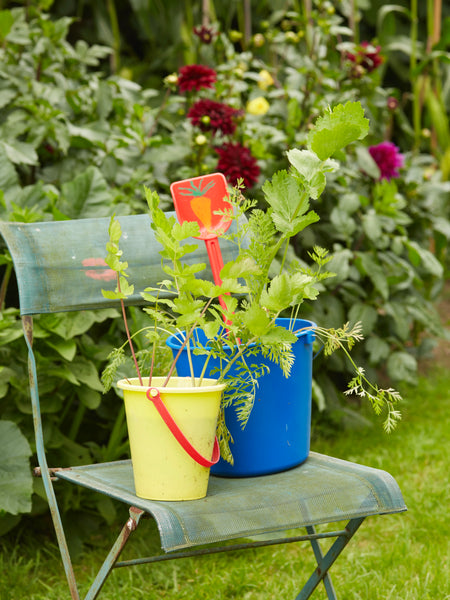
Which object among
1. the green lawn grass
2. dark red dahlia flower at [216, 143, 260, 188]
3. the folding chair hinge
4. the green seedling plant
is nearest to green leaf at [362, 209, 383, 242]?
dark red dahlia flower at [216, 143, 260, 188]

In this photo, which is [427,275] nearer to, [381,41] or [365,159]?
[365,159]

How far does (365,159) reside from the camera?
2.88 meters

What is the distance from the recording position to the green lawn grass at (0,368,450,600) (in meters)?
1.84

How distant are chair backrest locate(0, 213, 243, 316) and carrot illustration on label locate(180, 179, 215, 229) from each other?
0.67 feet

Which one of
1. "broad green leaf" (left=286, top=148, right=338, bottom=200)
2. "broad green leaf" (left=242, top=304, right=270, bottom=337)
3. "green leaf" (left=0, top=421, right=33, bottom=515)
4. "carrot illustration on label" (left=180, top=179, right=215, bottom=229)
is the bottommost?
"green leaf" (left=0, top=421, right=33, bottom=515)

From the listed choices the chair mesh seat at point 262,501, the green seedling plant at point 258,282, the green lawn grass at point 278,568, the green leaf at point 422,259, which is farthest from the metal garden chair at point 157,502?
the green leaf at point 422,259

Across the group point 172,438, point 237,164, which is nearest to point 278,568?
point 172,438

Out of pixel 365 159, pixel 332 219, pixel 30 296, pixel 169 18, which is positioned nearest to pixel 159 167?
pixel 332 219

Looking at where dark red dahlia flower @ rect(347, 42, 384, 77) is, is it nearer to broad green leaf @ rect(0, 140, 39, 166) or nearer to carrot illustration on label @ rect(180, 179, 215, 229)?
broad green leaf @ rect(0, 140, 39, 166)

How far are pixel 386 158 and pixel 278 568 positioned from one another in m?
1.61

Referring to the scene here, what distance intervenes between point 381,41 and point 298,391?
135 inches

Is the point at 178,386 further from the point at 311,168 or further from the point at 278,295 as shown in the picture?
the point at 311,168

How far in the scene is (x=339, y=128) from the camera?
1.05 m

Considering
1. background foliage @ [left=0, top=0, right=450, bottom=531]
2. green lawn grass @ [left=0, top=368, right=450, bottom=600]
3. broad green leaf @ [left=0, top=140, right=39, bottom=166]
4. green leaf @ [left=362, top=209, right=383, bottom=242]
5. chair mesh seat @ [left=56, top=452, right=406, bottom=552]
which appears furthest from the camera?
green leaf @ [left=362, top=209, right=383, bottom=242]
